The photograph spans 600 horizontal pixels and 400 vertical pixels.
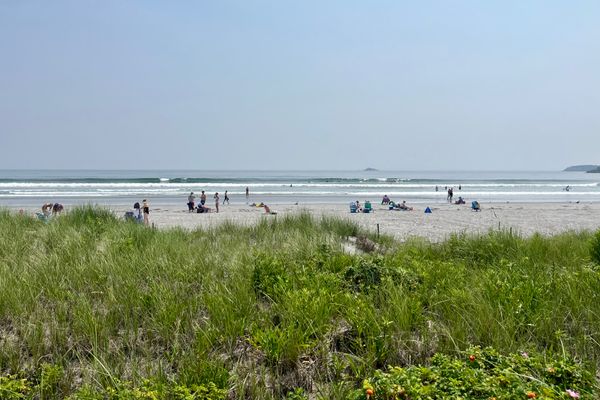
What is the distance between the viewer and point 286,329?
3525 mm

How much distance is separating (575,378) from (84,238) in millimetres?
6930

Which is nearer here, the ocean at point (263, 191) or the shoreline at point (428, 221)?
the shoreline at point (428, 221)

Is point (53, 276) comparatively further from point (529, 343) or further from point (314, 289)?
point (529, 343)

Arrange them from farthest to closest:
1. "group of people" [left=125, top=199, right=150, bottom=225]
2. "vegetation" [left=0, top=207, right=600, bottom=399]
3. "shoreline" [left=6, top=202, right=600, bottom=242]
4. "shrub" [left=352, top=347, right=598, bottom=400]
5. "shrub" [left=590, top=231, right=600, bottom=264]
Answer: "shoreline" [left=6, top=202, right=600, bottom=242]
"group of people" [left=125, top=199, right=150, bottom=225]
"shrub" [left=590, top=231, right=600, bottom=264]
"vegetation" [left=0, top=207, right=600, bottom=399]
"shrub" [left=352, top=347, right=598, bottom=400]

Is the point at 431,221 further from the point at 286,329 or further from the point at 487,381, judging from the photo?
the point at 487,381

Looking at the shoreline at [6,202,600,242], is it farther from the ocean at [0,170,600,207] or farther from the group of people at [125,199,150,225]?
→ the ocean at [0,170,600,207]

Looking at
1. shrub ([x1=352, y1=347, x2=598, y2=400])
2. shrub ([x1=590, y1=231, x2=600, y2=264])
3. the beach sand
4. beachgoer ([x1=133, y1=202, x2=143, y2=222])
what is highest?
shrub ([x1=590, y1=231, x2=600, y2=264])

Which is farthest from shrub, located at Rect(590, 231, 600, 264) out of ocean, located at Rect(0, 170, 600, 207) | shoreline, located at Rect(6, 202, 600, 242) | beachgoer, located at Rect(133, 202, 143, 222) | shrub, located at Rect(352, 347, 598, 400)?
ocean, located at Rect(0, 170, 600, 207)

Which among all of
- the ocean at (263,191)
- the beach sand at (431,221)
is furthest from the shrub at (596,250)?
the ocean at (263,191)

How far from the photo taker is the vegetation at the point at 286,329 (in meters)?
2.96

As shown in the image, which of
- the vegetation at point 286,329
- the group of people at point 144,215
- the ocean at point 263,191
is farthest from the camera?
the ocean at point 263,191

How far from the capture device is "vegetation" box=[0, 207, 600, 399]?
9.71 feet

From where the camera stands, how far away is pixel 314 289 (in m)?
4.24

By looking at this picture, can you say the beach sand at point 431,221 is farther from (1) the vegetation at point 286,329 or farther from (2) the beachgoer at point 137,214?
(1) the vegetation at point 286,329
